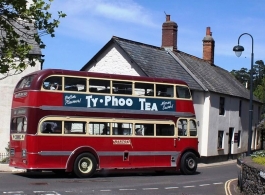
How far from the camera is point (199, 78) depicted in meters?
37.5

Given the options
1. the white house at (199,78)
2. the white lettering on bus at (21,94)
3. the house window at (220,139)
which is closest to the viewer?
the white lettering on bus at (21,94)

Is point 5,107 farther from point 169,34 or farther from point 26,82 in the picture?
point 169,34

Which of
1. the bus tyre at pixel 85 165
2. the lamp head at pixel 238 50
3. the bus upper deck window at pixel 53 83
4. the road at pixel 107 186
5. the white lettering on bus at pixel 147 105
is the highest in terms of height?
the lamp head at pixel 238 50

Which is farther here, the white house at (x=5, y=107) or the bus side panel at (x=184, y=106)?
the white house at (x=5, y=107)

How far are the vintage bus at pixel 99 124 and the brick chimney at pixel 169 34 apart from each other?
15.2m

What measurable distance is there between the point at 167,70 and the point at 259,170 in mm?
23215

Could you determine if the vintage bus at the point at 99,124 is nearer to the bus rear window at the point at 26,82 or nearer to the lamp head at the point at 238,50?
the bus rear window at the point at 26,82

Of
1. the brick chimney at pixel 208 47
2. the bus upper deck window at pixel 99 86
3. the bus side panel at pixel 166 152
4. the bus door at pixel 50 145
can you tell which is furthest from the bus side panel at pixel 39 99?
the brick chimney at pixel 208 47

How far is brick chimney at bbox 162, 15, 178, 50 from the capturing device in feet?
128

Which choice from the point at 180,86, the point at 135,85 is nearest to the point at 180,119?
the point at 180,86

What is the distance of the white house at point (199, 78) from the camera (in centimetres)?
3419

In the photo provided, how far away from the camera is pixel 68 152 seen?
2061cm

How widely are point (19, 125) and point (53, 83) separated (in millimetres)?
2244

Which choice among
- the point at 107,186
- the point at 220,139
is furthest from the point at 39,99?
the point at 220,139
